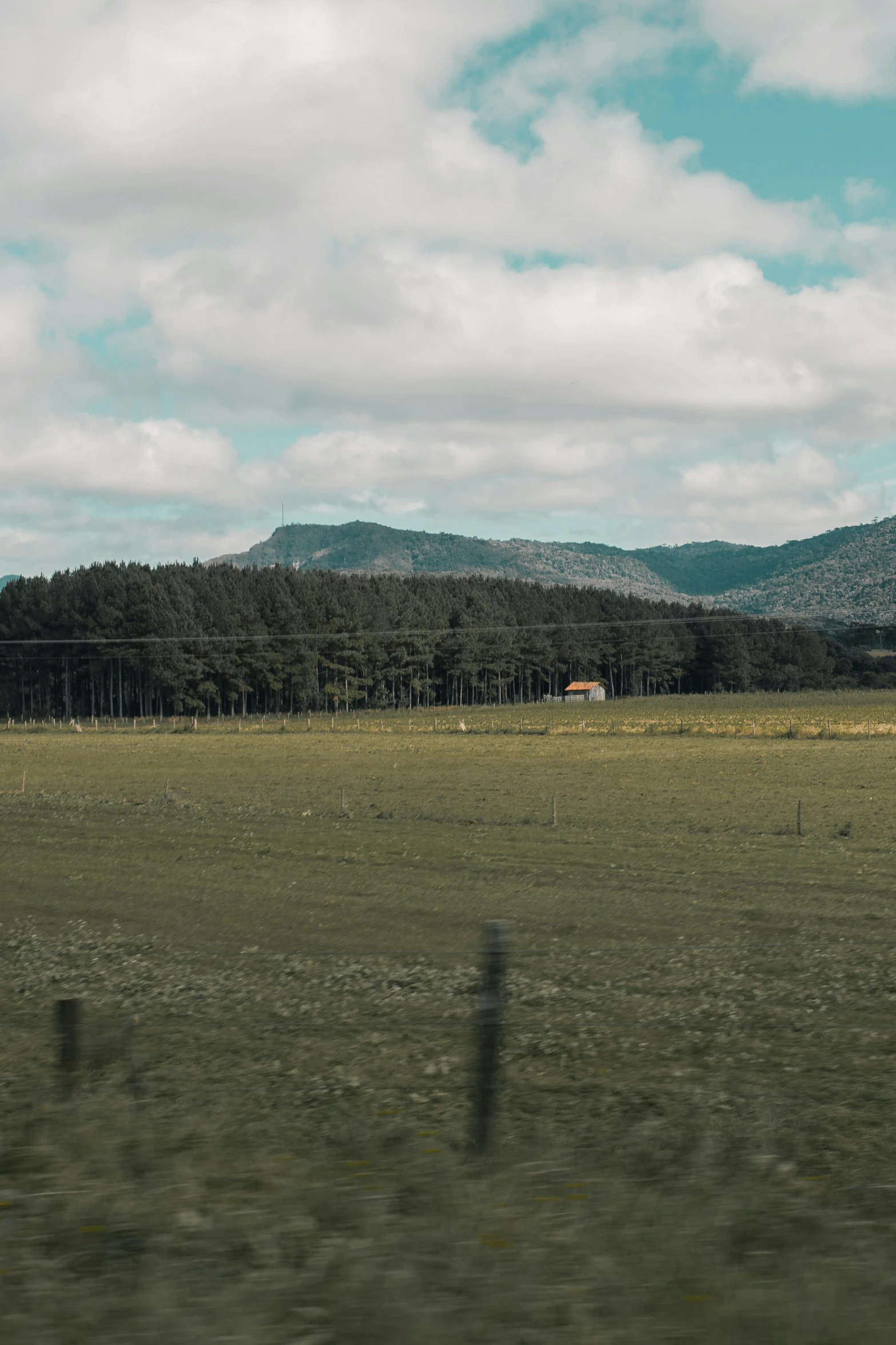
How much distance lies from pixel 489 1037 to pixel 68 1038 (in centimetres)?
264

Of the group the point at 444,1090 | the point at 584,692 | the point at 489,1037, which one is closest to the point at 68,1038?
the point at 489,1037

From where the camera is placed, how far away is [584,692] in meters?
175

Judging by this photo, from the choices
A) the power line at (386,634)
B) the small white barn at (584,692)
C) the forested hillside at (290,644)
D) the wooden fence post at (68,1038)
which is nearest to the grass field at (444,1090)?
the wooden fence post at (68,1038)

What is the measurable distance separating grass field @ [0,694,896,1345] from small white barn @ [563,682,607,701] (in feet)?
464

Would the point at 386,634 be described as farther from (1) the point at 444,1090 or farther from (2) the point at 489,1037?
(2) the point at 489,1037

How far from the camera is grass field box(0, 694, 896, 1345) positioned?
4512mm

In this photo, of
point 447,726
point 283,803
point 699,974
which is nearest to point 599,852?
point 699,974

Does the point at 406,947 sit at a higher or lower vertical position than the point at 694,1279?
lower

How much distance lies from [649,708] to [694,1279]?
137 meters

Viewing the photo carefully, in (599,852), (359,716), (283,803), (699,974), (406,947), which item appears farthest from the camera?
(359,716)

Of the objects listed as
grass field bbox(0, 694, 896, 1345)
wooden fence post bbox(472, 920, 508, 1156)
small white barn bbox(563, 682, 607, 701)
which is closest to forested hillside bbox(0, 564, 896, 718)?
small white barn bbox(563, 682, 607, 701)

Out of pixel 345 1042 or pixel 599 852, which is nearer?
pixel 345 1042

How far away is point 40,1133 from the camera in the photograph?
21.1 feet

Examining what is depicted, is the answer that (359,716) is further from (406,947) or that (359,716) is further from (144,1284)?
(144,1284)
